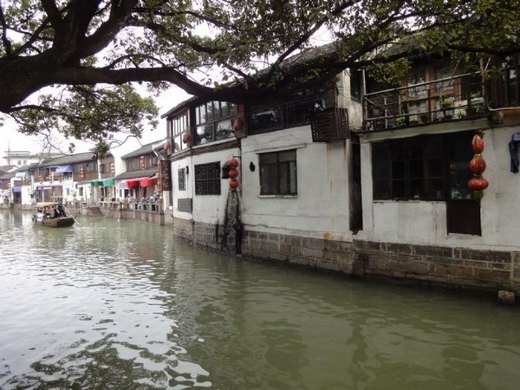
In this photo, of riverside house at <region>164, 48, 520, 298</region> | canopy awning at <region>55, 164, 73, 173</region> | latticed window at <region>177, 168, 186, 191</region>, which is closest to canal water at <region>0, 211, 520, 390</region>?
riverside house at <region>164, 48, 520, 298</region>

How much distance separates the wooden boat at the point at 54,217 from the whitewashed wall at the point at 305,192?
64.6ft

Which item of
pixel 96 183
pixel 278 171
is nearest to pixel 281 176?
pixel 278 171

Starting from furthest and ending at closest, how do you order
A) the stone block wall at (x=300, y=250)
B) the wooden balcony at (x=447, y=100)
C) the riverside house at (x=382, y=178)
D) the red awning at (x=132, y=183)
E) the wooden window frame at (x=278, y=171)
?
the red awning at (x=132, y=183) < the wooden window frame at (x=278, y=171) < the stone block wall at (x=300, y=250) < the wooden balcony at (x=447, y=100) < the riverside house at (x=382, y=178)

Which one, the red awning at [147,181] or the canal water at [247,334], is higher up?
the red awning at [147,181]

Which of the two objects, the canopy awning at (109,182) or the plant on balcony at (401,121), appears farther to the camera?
the canopy awning at (109,182)

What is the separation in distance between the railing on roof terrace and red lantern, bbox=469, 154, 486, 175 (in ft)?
3.27

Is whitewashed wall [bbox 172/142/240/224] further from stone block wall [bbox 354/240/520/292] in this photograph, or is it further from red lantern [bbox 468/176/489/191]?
red lantern [bbox 468/176/489/191]

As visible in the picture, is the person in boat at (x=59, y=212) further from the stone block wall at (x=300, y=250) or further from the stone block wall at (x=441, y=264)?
the stone block wall at (x=441, y=264)

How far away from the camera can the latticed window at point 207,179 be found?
17562mm

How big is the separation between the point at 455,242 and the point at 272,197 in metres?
6.20

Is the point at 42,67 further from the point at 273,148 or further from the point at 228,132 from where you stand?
the point at 228,132

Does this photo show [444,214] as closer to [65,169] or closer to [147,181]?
[147,181]

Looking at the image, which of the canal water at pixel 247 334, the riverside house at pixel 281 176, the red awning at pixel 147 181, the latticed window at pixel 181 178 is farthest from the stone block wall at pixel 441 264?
the red awning at pixel 147 181

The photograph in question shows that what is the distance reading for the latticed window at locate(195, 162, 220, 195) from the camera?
691 inches
